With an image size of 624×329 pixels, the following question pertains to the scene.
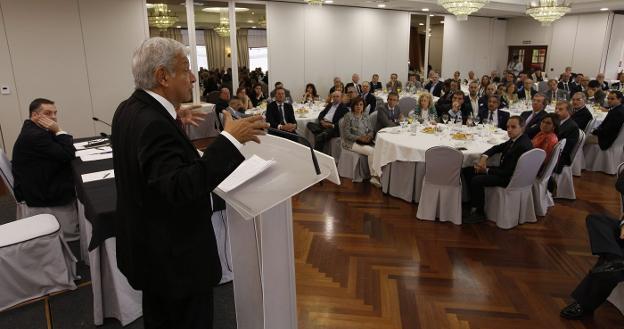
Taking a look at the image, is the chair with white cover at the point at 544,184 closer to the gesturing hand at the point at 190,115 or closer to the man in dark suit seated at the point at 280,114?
the man in dark suit seated at the point at 280,114

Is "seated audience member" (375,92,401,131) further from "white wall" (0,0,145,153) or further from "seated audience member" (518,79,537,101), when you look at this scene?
"white wall" (0,0,145,153)

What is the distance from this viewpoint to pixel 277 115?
22.9ft

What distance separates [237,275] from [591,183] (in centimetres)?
612

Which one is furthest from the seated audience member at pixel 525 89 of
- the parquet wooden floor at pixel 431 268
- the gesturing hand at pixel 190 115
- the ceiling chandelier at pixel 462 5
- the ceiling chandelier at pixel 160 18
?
the gesturing hand at pixel 190 115

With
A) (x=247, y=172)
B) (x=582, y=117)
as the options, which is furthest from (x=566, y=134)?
(x=247, y=172)

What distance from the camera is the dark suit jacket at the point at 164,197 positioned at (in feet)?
4.44

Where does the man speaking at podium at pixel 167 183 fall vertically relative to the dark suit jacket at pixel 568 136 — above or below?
above

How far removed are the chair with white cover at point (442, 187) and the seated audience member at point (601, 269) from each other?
1568 mm

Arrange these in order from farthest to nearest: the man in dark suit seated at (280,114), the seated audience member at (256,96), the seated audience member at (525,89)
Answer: the seated audience member at (525,89) → the seated audience member at (256,96) → the man in dark suit seated at (280,114)

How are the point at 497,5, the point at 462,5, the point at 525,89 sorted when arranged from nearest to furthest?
the point at 462,5, the point at 525,89, the point at 497,5

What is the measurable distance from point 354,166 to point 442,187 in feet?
5.74

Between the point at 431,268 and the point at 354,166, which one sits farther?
the point at 354,166

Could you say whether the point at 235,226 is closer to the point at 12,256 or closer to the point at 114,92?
the point at 12,256

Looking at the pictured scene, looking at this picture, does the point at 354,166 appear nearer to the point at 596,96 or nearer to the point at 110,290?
the point at 110,290
